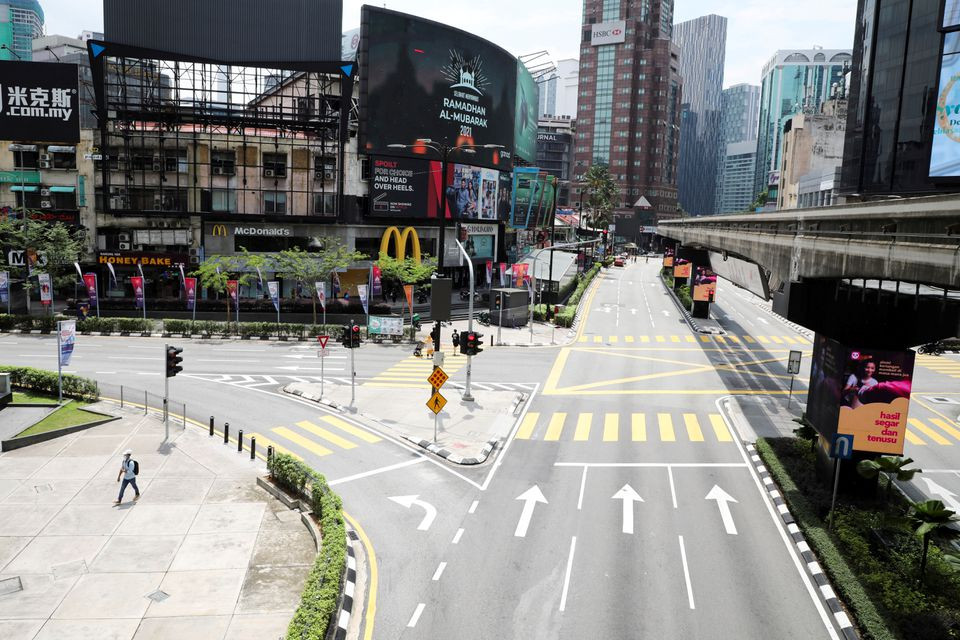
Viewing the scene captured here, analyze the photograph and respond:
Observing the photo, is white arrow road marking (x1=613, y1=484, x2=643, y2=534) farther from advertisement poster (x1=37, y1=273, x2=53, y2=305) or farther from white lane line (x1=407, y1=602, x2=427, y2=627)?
advertisement poster (x1=37, y1=273, x2=53, y2=305)

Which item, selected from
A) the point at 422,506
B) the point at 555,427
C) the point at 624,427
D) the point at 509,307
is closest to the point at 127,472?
the point at 422,506

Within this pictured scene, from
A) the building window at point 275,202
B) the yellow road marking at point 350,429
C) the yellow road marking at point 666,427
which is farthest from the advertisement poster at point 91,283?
the yellow road marking at point 666,427

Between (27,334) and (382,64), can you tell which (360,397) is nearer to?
(27,334)

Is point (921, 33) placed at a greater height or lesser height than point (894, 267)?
greater

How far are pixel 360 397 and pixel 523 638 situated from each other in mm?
22429

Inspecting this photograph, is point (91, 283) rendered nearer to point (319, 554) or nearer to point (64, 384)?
point (64, 384)

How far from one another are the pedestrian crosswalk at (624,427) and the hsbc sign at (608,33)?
17902 centimetres

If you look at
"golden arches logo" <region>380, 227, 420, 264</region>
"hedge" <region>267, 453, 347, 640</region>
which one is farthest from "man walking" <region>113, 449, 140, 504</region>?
"golden arches logo" <region>380, 227, 420, 264</region>

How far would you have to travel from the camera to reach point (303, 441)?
2972 cm

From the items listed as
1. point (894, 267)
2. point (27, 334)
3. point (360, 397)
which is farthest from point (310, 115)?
point (894, 267)

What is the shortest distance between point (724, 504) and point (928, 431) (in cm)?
1677

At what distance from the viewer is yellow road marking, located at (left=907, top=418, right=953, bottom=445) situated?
3247 cm

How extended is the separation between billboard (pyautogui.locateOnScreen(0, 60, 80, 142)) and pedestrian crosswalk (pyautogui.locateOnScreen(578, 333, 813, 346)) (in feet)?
161

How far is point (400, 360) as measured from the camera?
154 ft
